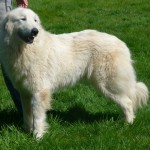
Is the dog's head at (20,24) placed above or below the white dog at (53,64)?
above

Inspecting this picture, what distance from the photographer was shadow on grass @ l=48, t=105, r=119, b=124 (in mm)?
5625

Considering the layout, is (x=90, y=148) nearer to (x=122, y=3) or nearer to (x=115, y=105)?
(x=115, y=105)

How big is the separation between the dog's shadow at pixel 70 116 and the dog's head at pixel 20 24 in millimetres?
1279

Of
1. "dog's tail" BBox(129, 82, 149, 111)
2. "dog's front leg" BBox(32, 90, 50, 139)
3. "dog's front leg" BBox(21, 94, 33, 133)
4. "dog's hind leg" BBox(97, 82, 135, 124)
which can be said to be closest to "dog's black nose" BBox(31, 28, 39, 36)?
"dog's front leg" BBox(32, 90, 50, 139)

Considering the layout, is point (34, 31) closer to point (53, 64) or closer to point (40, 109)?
point (53, 64)

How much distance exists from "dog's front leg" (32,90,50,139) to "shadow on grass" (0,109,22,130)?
51 cm

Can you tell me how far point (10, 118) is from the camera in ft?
18.8

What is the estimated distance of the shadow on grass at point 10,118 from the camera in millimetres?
5535

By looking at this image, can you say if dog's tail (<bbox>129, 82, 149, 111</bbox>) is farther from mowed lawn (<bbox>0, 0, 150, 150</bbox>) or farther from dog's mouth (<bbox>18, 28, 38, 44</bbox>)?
dog's mouth (<bbox>18, 28, 38, 44</bbox>)

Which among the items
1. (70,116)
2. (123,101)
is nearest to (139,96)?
(123,101)

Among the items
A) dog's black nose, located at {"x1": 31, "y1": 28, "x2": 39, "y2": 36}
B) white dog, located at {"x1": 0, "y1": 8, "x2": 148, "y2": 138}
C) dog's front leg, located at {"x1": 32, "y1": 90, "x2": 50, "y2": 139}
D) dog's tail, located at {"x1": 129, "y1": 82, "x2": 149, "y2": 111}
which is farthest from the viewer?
dog's tail, located at {"x1": 129, "y1": 82, "x2": 149, "y2": 111}

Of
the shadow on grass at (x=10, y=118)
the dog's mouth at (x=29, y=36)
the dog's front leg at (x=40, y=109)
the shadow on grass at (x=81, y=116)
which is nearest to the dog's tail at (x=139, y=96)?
the shadow on grass at (x=81, y=116)

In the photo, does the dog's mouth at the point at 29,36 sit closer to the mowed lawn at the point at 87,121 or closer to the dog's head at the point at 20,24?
the dog's head at the point at 20,24

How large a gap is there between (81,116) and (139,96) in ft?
2.74
